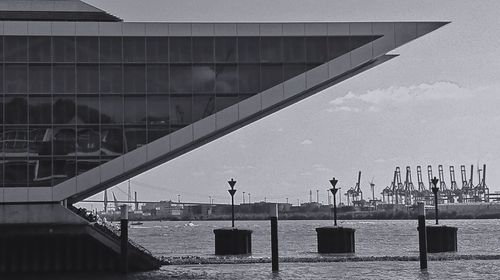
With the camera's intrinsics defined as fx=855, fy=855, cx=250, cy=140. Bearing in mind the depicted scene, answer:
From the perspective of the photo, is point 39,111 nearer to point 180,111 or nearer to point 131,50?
point 131,50

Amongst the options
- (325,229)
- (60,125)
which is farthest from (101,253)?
(325,229)

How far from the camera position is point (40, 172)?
50.8 meters

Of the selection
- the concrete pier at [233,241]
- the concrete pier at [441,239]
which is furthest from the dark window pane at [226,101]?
the concrete pier at [441,239]

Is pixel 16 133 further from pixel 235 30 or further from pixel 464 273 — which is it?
pixel 464 273

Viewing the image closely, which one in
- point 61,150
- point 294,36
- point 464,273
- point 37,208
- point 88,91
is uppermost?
point 294,36

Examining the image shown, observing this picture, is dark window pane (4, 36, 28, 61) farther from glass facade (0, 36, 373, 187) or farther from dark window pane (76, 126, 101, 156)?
dark window pane (76, 126, 101, 156)

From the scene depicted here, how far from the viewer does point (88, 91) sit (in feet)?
169

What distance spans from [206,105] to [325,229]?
20.8 m

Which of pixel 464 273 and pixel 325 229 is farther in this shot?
pixel 325 229

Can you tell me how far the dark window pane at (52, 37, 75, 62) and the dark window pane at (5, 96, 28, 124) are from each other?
10.8ft

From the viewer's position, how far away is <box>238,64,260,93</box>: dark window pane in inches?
2056

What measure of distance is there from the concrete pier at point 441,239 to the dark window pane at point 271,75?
21.8 m

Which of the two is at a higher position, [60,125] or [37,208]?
[60,125]

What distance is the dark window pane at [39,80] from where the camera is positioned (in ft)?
168
